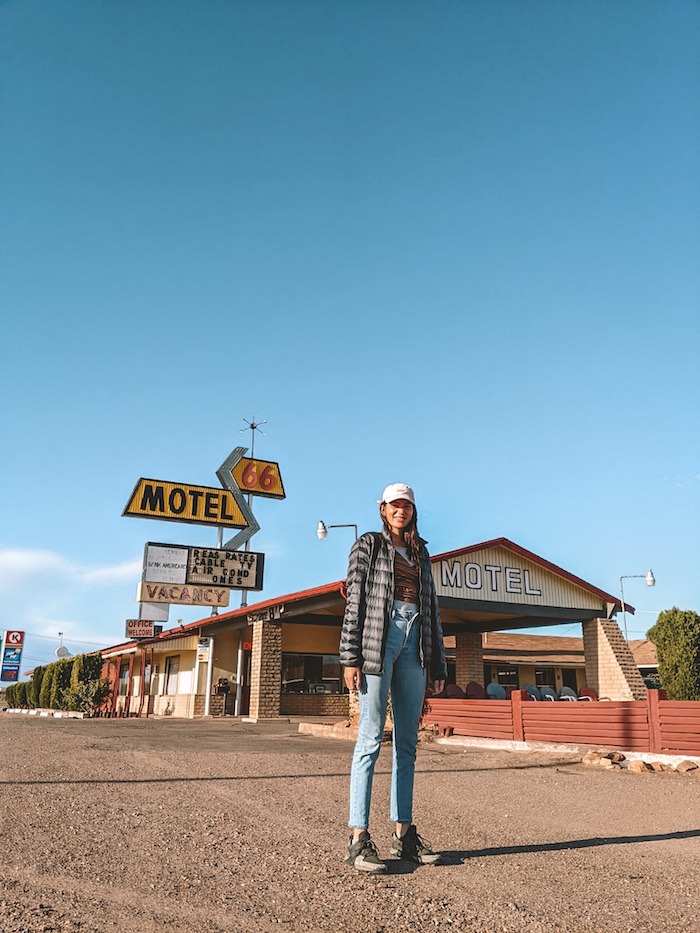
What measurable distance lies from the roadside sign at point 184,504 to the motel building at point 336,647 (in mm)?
5153

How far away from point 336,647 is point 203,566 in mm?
6567

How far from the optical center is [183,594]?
3142cm

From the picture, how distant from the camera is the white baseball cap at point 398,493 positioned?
4074 mm

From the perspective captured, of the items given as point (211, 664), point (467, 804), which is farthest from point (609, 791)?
point (211, 664)

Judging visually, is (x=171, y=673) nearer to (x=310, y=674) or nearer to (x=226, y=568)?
(x=226, y=568)

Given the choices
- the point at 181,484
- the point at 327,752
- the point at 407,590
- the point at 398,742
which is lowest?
the point at 327,752

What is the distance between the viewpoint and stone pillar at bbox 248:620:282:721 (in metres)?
22.5

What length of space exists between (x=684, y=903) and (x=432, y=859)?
1060 millimetres

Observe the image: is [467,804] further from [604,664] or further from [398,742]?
[604,664]

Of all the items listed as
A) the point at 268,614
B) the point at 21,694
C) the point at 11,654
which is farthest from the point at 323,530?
the point at 11,654

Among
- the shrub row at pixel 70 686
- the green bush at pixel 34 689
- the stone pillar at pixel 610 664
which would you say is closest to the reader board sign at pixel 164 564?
the shrub row at pixel 70 686

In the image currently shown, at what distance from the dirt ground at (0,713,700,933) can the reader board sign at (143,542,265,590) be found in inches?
936

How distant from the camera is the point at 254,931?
98.3 inches

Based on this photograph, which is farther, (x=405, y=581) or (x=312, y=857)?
(x=405, y=581)
